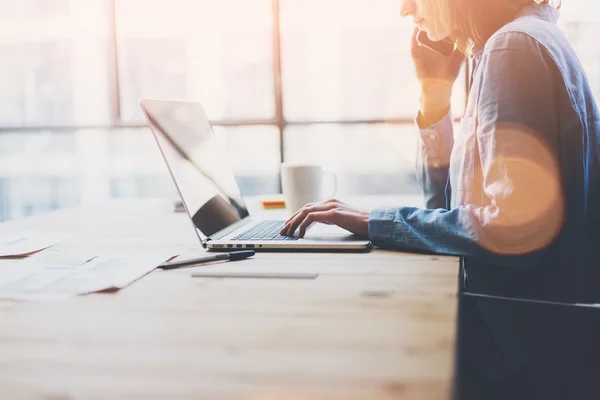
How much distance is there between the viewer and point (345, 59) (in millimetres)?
3455

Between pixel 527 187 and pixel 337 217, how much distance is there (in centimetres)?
32

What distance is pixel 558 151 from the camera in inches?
37.4

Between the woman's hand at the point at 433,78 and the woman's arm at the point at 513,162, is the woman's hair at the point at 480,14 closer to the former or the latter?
the woman's arm at the point at 513,162

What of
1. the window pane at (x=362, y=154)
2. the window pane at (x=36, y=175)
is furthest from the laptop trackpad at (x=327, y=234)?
the window pane at (x=36, y=175)

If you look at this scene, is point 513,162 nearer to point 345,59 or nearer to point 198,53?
point 345,59

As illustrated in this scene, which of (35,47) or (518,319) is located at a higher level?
(35,47)

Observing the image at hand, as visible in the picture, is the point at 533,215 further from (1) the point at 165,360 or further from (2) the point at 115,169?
(2) the point at 115,169

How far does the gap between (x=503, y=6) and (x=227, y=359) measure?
2.91ft

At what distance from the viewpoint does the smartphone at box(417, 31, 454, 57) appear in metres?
1.47

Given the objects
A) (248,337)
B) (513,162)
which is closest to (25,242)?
(248,337)

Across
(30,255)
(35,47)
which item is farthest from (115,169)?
(30,255)

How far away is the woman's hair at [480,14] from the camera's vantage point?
112 cm

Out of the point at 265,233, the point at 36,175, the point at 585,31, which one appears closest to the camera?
the point at 265,233

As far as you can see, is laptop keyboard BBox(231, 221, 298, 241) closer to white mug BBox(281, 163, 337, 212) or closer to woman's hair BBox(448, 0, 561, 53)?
white mug BBox(281, 163, 337, 212)
